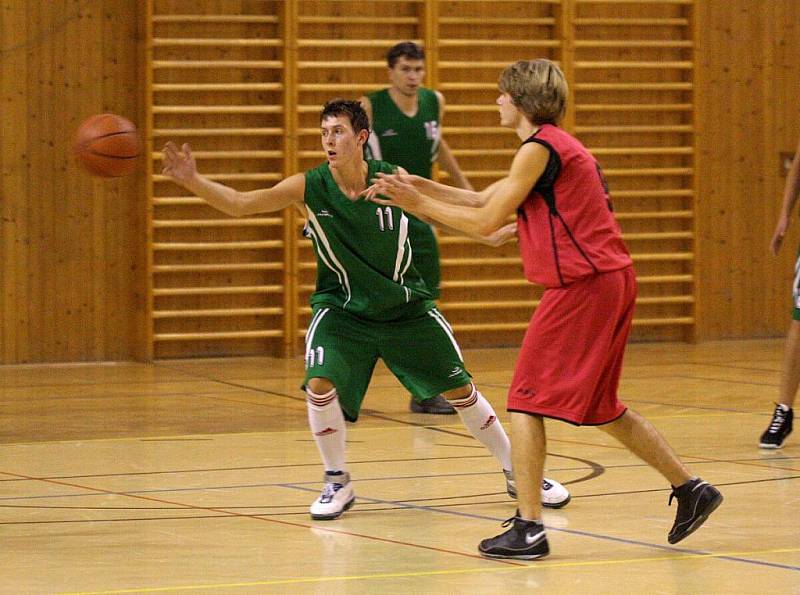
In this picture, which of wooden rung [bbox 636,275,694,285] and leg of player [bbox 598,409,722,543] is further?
wooden rung [bbox 636,275,694,285]

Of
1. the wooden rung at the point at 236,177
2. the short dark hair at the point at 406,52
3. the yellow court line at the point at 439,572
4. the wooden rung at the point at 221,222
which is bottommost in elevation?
the yellow court line at the point at 439,572

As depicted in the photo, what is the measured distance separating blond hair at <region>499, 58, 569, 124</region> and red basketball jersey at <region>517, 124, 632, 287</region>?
7 cm

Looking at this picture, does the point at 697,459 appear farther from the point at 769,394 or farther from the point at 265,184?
the point at 265,184

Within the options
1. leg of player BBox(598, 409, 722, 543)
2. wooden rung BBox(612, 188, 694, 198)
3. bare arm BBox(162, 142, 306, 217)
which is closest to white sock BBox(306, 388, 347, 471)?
bare arm BBox(162, 142, 306, 217)

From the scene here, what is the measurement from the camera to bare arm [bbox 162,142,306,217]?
4.86 meters

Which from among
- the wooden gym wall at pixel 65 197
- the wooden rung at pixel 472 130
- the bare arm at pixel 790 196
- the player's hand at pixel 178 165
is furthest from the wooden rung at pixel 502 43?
the player's hand at pixel 178 165

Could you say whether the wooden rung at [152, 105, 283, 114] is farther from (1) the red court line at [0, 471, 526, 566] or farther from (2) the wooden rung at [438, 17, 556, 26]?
(1) the red court line at [0, 471, 526, 566]

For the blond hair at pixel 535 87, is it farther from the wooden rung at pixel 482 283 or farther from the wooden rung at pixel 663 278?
the wooden rung at pixel 663 278

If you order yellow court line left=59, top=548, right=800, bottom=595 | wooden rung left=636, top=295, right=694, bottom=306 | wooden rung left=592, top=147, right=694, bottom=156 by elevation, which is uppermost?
wooden rung left=592, top=147, right=694, bottom=156

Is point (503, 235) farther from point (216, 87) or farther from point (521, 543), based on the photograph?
point (216, 87)

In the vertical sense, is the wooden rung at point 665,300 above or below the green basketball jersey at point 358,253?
below

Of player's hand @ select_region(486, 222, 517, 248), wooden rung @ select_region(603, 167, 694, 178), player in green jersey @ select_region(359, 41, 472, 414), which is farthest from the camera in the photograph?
wooden rung @ select_region(603, 167, 694, 178)

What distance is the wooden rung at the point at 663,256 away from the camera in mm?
11977

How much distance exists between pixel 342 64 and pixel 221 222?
1.51 metres
